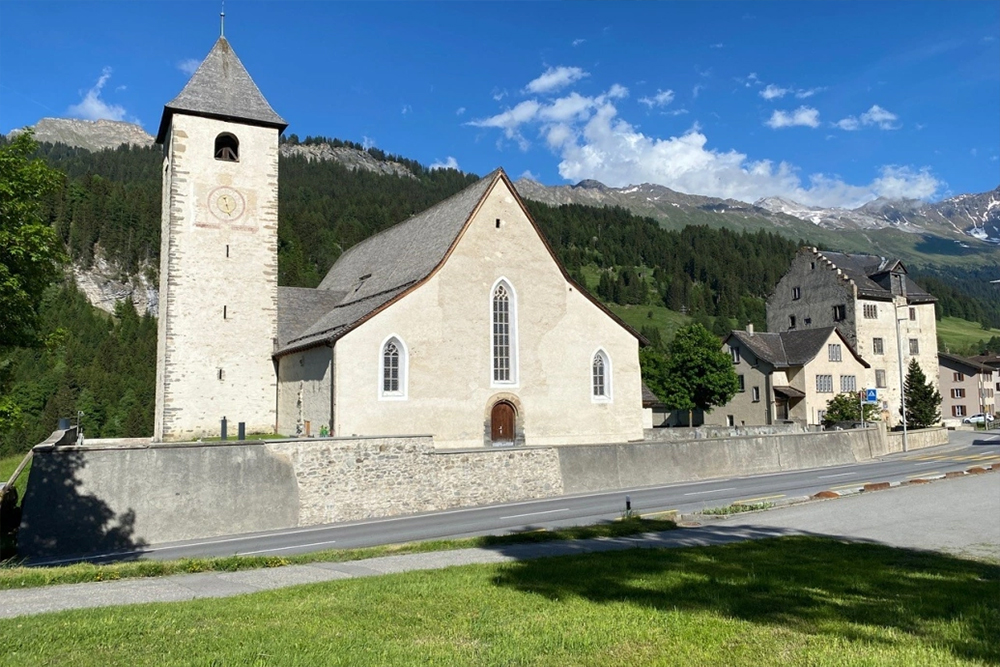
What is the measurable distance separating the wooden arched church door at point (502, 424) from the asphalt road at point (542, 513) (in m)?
5.90

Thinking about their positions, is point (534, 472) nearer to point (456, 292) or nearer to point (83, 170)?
point (456, 292)

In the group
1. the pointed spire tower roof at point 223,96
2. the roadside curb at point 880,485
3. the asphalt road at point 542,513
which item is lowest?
the asphalt road at point 542,513

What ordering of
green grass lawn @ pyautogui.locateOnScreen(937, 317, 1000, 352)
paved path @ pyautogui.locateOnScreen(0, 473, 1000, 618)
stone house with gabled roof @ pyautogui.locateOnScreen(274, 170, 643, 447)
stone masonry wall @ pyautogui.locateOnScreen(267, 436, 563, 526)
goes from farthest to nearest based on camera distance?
green grass lawn @ pyautogui.locateOnScreen(937, 317, 1000, 352)
stone house with gabled roof @ pyautogui.locateOnScreen(274, 170, 643, 447)
stone masonry wall @ pyautogui.locateOnScreen(267, 436, 563, 526)
paved path @ pyautogui.locateOnScreen(0, 473, 1000, 618)

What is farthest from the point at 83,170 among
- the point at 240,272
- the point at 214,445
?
the point at 214,445

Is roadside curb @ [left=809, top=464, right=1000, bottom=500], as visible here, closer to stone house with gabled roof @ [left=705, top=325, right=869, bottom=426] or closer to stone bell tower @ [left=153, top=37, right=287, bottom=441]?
stone bell tower @ [left=153, top=37, right=287, bottom=441]

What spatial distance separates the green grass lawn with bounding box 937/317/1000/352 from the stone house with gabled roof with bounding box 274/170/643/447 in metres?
145

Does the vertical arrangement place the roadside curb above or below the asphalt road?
above

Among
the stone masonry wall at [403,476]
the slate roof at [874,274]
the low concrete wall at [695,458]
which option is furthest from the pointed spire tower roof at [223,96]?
the slate roof at [874,274]

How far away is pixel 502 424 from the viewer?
3384 centimetres

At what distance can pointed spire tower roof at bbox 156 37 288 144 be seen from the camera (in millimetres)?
36125

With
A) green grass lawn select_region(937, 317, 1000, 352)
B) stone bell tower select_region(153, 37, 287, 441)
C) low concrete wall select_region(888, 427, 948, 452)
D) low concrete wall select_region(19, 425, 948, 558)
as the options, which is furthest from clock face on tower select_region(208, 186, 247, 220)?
green grass lawn select_region(937, 317, 1000, 352)

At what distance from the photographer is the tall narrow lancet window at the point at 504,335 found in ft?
112

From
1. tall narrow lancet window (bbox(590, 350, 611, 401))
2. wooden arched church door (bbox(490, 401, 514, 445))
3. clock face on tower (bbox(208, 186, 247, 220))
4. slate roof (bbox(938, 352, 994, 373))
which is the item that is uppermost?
clock face on tower (bbox(208, 186, 247, 220))

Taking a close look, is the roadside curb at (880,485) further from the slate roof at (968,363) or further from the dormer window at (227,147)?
the slate roof at (968,363)
